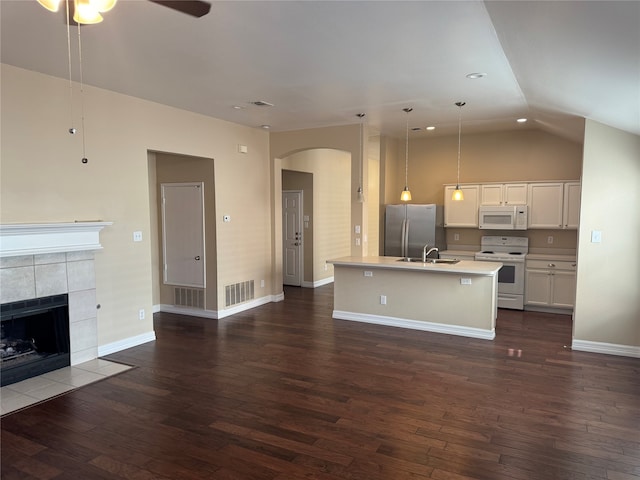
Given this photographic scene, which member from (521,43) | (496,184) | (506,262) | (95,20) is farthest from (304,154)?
(95,20)

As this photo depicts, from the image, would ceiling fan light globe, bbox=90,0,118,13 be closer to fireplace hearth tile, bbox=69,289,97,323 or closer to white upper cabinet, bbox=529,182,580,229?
fireplace hearth tile, bbox=69,289,97,323

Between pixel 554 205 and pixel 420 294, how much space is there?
9.78 ft

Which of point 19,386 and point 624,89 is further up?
point 624,89

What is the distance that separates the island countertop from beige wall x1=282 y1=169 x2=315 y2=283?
2622mm

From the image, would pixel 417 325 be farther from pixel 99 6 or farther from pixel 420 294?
pixel 99 6

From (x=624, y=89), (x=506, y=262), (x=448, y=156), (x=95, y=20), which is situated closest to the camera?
(x=95, y=20)

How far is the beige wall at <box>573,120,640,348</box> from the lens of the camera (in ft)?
15.0

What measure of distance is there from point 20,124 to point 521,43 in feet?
14.5

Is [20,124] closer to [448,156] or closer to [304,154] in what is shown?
[304,154]

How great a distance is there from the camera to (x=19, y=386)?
3857mm

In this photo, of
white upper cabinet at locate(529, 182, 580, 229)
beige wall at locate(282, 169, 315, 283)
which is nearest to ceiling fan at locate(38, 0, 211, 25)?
white upper cabinet at locate(529, 182, 580, 229)

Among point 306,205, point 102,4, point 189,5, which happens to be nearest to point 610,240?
point 189,5

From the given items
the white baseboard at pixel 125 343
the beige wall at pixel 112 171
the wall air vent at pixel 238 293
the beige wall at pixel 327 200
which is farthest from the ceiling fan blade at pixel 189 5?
the beige wall at pixel 327 200

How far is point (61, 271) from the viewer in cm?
425
